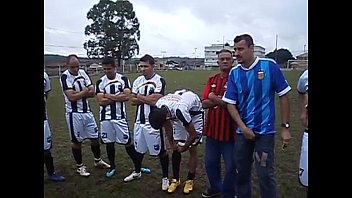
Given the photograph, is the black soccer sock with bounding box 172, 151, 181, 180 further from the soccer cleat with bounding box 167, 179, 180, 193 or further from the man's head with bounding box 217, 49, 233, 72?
the man's head with bounding box 217, 49, 233, 72

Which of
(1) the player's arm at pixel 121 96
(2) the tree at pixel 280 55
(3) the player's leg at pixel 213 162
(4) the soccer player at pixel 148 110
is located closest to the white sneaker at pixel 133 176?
(4) the soccer player at pixel 148 110

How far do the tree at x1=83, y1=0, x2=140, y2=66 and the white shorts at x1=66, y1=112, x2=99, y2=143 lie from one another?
10577mm

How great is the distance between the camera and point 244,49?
2.61 meters

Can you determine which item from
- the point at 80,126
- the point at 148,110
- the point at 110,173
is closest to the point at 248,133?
the point at 148,110

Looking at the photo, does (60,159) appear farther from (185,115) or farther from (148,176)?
(185,115)

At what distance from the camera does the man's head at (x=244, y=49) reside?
2.60 meters

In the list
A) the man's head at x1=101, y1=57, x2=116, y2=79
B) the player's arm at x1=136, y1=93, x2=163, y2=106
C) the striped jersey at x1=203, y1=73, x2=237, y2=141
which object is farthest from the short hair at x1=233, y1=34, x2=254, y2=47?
the man's head at x1=101, y1=57, x2=116, y2=79

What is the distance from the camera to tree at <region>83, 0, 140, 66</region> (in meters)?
15.1

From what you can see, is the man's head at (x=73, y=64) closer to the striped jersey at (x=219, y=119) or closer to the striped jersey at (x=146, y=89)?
the striped jersey at (x=146, y=89)

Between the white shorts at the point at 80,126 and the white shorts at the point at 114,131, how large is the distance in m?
0.15
